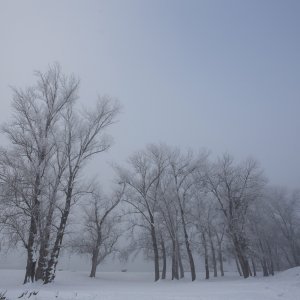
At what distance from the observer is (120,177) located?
29406 millimetres

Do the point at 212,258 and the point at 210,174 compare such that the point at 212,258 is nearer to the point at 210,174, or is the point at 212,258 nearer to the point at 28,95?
the point at 210,174

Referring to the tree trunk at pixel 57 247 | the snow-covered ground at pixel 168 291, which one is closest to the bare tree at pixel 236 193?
the snow-covered ground at pixel 168 291

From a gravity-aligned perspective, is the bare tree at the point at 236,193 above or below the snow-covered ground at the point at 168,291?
above

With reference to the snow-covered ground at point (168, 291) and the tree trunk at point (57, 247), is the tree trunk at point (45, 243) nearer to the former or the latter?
the tree trunk at point (57, 247)

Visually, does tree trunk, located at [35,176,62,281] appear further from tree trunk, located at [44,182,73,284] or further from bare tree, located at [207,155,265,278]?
bare tree, located at [207,155,265,278]

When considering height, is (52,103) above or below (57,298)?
above

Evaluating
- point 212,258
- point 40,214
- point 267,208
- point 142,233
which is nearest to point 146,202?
point 142,233

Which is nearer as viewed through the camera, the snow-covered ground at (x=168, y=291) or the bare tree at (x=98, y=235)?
the snow-covered ground at (x=168, y=291)

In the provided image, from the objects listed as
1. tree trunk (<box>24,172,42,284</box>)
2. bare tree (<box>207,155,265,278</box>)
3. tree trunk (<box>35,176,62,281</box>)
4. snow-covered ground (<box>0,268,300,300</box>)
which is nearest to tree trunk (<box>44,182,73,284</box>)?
tree trunk (<box>35,176,62,281</box>)

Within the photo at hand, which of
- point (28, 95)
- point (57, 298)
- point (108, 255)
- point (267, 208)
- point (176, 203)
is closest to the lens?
point (57, 298)

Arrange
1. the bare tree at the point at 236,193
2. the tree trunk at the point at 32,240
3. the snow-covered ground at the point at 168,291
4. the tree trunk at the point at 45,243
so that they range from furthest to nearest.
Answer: the bare tree at the point at 236,193 → the tree trunk at the point at 45,243 → the tree trunk at the point at 32,240 → the snow-covered ground at the point at 168,291

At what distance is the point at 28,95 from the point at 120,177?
1363 centimetres

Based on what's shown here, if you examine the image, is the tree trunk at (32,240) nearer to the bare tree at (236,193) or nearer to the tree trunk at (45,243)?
the tree trunk at (45,243)

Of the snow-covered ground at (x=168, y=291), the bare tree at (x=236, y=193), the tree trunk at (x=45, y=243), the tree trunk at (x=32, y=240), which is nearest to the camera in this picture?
the snow-covered ground at (x=168, y=291)
